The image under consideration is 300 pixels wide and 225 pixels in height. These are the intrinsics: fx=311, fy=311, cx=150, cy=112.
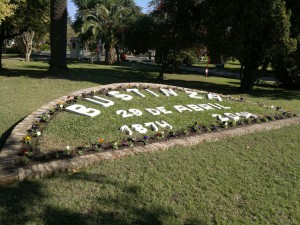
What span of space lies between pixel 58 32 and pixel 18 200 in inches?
447

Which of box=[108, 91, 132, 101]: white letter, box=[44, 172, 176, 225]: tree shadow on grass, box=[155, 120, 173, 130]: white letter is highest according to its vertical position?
box=[108, 91, 132, 101]: white letter

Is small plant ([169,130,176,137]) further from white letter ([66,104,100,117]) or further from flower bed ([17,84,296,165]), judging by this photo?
white letter ([66,104,100,117])

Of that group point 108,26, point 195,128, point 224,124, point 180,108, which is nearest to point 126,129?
point 195,128

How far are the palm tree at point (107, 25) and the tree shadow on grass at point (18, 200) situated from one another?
2913 centimetres

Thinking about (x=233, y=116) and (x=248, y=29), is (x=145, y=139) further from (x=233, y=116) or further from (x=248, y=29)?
(x=248, y=29)

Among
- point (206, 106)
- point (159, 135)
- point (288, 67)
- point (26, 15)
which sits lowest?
point (159, 135)

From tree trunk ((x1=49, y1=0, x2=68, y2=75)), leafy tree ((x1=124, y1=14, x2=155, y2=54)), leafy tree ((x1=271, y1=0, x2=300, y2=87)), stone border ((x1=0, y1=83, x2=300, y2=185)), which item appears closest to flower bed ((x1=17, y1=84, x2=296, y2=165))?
stone border ((x1=0, y1=83, x2=300, y2=185))

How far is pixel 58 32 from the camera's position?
45.0 ft

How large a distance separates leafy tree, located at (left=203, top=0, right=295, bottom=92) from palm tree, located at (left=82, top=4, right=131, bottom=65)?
19.1m

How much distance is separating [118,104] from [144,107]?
0.66 m

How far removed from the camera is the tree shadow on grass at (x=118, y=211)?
3400 millimetres

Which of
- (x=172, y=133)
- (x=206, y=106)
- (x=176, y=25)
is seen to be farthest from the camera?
(x=176, y=25)

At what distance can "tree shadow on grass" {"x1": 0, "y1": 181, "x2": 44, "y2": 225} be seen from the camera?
10.8 feet

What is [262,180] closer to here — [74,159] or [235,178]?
[235,178]
